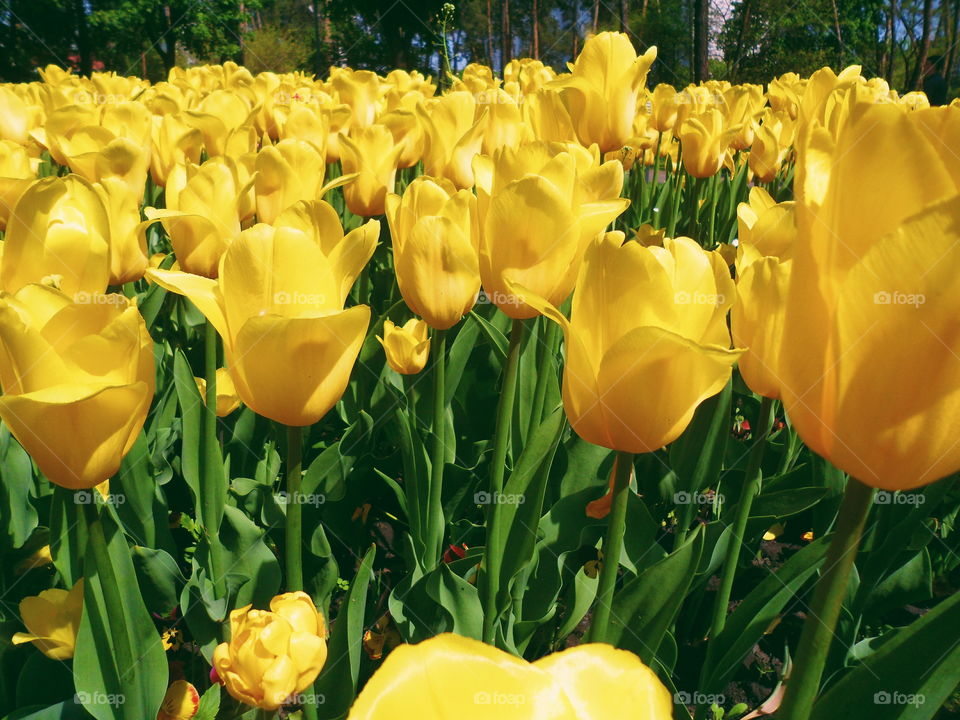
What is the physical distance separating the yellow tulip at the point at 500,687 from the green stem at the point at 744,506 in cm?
93

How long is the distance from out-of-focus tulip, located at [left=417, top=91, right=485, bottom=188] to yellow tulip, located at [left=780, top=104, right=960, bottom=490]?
1712 millimetres

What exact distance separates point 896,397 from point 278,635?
793 millimetres

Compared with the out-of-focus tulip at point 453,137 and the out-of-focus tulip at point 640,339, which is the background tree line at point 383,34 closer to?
the out-of-focus tulip at point 453,137

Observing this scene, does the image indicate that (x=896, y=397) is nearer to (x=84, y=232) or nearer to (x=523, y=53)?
(x=84, y=232)

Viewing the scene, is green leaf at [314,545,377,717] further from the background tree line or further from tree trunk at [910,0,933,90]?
the background tree line

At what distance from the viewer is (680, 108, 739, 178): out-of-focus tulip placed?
3.39 metres

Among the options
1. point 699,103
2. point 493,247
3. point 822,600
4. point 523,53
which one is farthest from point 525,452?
point 523,53

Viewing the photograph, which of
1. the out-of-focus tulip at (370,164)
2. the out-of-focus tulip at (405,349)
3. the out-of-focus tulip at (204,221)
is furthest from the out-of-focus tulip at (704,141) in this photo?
the out-of-focus tulip at (204,221)

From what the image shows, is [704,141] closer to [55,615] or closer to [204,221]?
[204,221]

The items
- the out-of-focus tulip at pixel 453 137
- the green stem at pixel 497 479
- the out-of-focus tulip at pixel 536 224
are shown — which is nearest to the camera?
the out-of-focus tulip at pixel 536 224

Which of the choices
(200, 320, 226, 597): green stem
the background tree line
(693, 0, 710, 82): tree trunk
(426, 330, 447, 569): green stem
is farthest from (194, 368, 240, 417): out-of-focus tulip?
the background tree line

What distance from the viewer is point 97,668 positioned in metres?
1.21

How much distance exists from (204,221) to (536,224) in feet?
2.43

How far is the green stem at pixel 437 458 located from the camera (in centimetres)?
163
